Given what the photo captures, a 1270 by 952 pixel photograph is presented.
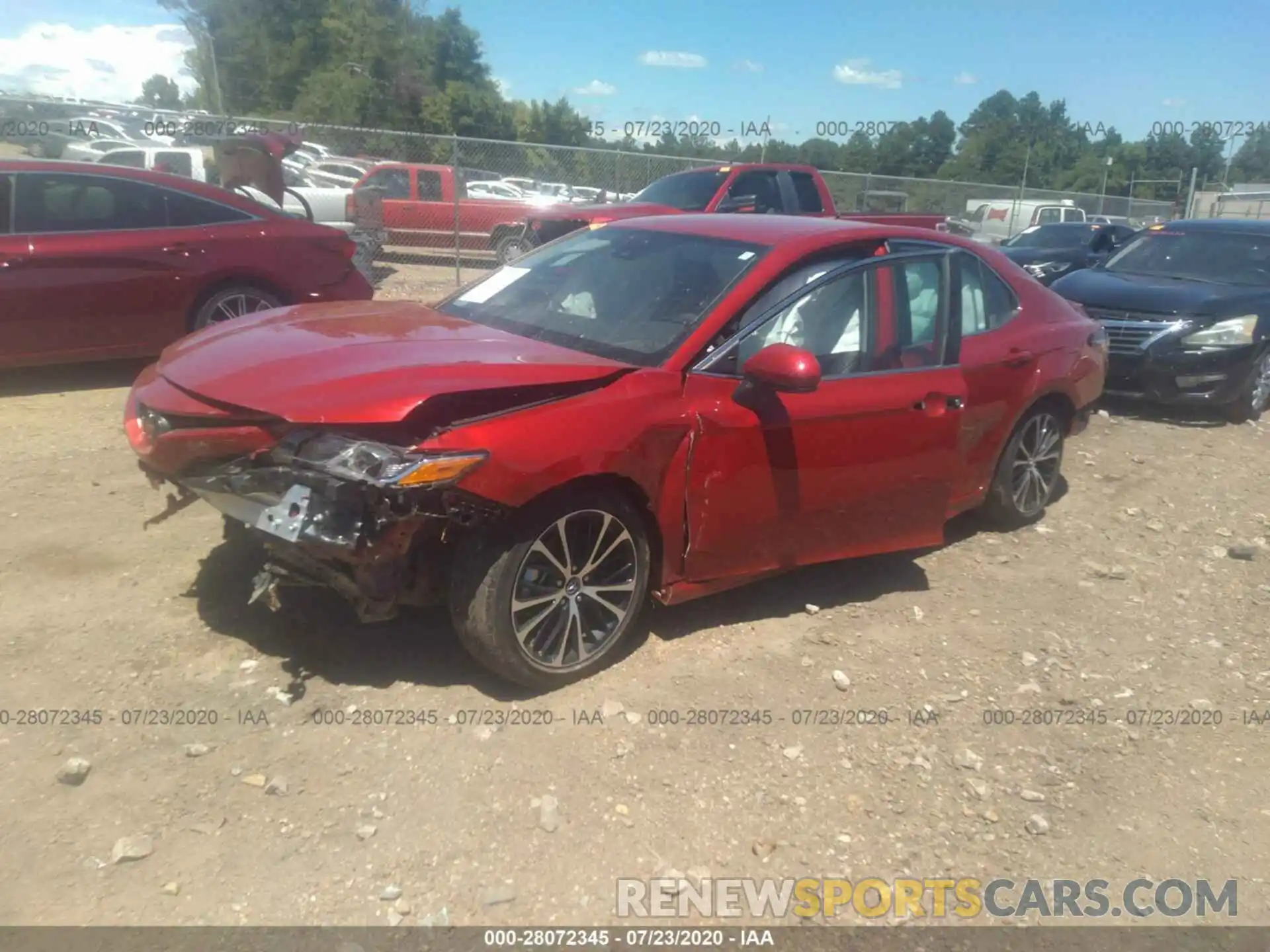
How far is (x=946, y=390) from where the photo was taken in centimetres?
438

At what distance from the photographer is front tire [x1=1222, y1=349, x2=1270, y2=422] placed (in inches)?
330

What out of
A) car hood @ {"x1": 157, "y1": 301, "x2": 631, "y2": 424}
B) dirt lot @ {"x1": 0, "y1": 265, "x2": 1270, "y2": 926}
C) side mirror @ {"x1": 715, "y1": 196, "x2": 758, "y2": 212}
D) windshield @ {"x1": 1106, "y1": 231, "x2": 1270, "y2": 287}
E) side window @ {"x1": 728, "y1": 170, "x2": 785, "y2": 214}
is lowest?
dirt lot @ {"x1": 0, "y1": 265, "x2": 1270, "y2": 926}

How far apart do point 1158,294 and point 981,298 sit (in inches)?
175

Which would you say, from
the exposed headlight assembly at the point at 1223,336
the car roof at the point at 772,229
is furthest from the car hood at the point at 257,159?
the exposed headlight assembly at the point at 1223,336

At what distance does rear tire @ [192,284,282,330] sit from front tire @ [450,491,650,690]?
4867mm

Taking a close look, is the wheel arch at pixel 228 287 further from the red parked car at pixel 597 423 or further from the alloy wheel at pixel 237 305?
the red parked car at pixel 597 423

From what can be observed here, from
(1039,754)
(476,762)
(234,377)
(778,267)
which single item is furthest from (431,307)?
(1039,754)

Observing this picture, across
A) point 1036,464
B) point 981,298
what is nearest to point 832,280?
point 981,298

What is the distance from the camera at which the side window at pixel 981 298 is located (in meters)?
4.89

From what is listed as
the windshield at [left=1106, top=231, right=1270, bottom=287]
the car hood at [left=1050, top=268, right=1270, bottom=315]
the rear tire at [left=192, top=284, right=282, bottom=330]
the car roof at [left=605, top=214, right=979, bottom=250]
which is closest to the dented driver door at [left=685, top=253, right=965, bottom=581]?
the car roof at [left=605, top=214, right=979, bottom=250]

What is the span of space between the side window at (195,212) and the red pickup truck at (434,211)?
30.2ft

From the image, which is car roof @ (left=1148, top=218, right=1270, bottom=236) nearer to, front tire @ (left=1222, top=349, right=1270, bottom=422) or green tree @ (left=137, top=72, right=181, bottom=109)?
front tire @ (left=1222, top=349, right=1270, bottom=422)

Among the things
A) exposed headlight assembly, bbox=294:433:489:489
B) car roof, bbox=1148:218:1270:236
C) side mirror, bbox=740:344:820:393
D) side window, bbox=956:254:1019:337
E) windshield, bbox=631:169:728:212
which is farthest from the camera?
windshield, bbox=631:169:728:212

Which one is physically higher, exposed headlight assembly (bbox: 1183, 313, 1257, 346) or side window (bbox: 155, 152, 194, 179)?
side window (bbox: 155, 152, 194, 179)
